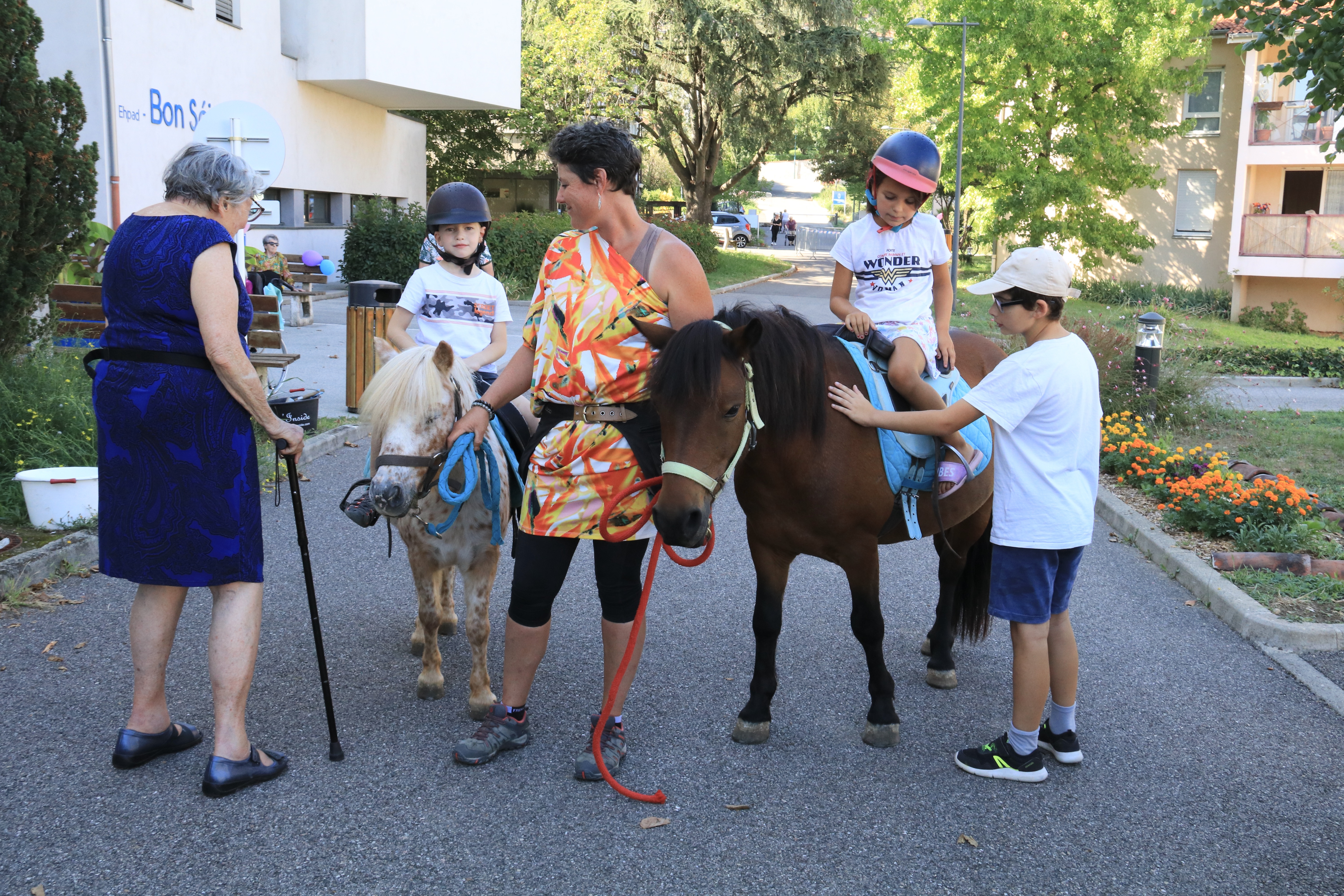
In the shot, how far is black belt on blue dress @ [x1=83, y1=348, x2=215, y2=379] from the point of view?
3.25 metres

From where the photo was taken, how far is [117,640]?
4.71m

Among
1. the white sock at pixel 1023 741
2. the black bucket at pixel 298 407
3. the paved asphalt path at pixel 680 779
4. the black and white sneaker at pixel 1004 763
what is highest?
the black bucket at pixel 298 407

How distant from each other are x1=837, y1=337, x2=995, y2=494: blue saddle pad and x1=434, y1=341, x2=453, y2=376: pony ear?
4.99 feet

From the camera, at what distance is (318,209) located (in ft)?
80.7

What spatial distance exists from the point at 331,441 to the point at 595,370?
6.61 m

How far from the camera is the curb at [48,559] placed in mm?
5195

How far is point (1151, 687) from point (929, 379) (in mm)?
1810

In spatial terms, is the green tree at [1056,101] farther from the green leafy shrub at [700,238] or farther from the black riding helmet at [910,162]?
the black riding helmet at [910,162]

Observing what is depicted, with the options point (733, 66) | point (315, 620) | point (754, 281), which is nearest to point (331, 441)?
A: point (315, 620)

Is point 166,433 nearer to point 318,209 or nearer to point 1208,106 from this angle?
point 318,209

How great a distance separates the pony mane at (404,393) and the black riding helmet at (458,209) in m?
1.34

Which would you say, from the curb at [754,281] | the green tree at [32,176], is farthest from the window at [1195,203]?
the green tree at [32,176]

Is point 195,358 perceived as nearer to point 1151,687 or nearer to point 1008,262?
point 1008,262

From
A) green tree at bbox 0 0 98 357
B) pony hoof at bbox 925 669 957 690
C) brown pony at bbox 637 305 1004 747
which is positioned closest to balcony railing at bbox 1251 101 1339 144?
pony hoof at bbox 925 669 957 690
